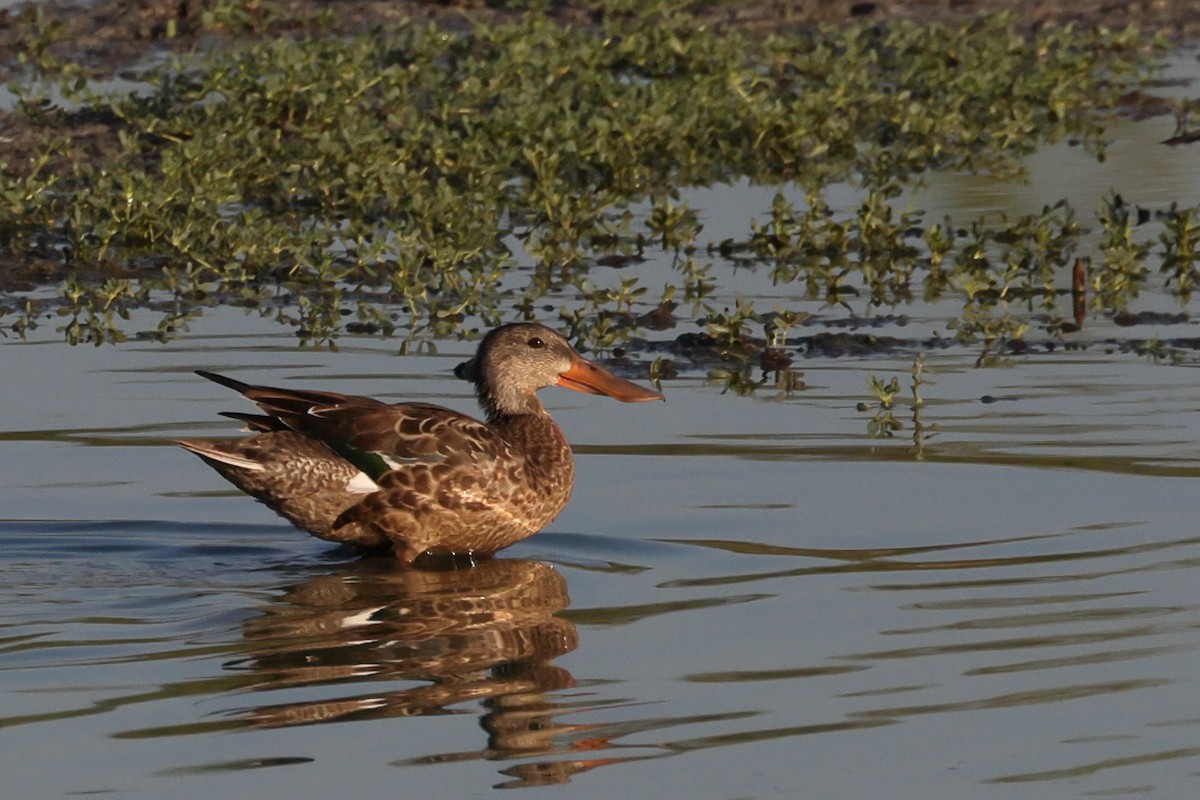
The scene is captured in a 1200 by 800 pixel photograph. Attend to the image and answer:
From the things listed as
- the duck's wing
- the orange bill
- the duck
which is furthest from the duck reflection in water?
the orange bill

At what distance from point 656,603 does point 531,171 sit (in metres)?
6.52

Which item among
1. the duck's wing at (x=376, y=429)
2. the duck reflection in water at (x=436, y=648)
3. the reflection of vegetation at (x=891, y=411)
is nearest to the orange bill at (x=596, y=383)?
the duck's wing at (x=376, y=429)

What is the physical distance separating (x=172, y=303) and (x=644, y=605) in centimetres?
456

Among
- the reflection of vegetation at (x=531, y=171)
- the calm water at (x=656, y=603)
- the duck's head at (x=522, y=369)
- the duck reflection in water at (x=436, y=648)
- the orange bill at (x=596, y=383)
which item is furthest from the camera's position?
the reflection of vegetation at (x=531, y=171)

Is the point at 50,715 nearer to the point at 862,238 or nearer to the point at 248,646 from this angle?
the point at 248,646

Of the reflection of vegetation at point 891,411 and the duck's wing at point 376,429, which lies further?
the reflection of vegetation at point 891,411

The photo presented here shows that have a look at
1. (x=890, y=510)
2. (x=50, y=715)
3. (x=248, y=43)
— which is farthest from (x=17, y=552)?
(x=248, y=43)

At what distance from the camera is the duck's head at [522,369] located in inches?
335

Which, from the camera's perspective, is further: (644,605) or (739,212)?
(739,212)

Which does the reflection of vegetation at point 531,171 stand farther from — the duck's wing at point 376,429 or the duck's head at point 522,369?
the duck's wing at point 376,429

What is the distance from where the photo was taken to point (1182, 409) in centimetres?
884

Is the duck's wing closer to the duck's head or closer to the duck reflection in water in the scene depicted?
the duck reflection in water

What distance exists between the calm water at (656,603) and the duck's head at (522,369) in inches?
11.8

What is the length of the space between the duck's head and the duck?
42 cm
